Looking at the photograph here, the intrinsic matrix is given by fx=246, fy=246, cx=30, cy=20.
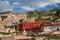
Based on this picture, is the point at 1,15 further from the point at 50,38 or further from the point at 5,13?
the point at 50,38

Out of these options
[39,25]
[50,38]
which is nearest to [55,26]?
[39,25]

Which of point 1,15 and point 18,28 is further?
point 1,15

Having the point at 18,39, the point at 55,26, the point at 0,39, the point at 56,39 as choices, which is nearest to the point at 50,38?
the point at 56,39

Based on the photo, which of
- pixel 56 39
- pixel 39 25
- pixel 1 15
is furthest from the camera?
pixel 1 15

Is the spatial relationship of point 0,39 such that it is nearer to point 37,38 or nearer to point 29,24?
point 37,38

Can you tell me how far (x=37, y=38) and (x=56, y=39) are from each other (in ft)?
7.02

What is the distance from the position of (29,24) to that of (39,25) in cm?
191

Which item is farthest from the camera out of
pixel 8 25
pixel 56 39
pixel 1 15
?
pixel 1 15

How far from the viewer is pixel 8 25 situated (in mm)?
50812

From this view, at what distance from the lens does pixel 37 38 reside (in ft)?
86.4

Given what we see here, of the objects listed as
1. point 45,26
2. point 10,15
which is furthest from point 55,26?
point 10,15

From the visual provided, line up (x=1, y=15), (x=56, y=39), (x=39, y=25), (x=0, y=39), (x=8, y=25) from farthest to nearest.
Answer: (x=1, y=15) < (x=8, y=25) < (x=39, y=25) < (x=56, y=39) < (x=0, y=39)

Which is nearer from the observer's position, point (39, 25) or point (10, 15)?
point (39, 25)

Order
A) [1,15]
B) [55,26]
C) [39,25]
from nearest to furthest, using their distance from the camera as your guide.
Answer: [55,26]
[39,25]
[1,15]
